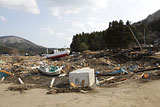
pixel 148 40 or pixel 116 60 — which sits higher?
pixel 148 40

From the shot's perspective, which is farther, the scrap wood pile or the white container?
the scrap wood pile

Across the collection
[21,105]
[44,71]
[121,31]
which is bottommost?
[21,105]

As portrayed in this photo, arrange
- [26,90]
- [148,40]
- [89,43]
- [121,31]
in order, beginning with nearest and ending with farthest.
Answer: [26,90]
[121,31]
[148,40]
[89,43]

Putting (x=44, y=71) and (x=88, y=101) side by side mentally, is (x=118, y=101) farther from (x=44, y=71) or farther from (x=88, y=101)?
(x=44, y=71)

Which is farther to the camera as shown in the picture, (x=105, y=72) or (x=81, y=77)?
(x=105, y=72)

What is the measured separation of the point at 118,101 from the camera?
19.4 ft

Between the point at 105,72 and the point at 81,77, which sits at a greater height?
the point at 105,72

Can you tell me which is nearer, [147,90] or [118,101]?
[118,101]

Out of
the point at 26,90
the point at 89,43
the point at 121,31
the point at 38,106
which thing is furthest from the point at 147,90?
the point at 89,43

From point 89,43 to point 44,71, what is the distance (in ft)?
143

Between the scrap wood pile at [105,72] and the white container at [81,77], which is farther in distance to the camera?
the scrap wood pile at [105,72]

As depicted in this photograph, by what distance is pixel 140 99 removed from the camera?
602 cm

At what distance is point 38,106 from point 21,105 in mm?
1023

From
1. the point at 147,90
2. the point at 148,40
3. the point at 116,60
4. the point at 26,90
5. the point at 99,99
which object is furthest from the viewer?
the point at 148,40
